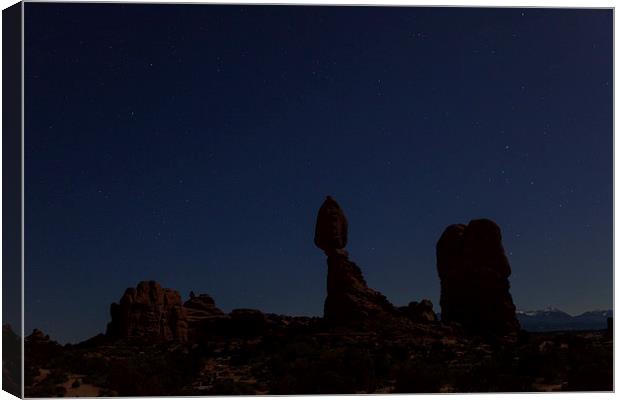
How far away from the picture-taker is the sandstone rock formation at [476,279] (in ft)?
57.2

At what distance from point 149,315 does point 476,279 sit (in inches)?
185

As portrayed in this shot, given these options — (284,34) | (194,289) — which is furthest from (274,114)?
(194,289)

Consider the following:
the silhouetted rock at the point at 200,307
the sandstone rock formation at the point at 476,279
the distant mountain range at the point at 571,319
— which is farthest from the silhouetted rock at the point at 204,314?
the distant mountain range at the point at 571,319

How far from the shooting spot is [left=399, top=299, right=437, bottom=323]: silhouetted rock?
57.4ft

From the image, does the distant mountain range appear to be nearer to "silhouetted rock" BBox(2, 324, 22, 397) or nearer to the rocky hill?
the rocky hill

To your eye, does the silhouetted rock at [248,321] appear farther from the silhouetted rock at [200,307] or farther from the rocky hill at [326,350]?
the silhouetted rock at [200,307]

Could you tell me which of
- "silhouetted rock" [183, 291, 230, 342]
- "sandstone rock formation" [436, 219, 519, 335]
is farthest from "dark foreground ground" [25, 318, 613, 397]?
"sandstone rock formation" [436, 219, 519, 335]

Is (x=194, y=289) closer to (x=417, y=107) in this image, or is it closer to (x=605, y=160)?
(x=417, y=107)

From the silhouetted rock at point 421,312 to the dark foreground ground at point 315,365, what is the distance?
0.15m

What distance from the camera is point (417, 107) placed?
17391mm

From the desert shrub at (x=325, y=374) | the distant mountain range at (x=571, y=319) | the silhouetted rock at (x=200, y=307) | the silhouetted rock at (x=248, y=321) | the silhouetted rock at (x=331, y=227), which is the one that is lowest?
the desert shrub at (x=325, y=374)

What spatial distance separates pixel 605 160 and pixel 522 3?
207 cm

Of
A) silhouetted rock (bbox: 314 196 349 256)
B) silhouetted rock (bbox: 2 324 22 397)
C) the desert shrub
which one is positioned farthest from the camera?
silhouetted rock (bbox: 314 196 349 256)

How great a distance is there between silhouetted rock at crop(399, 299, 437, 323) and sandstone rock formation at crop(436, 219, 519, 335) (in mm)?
237
